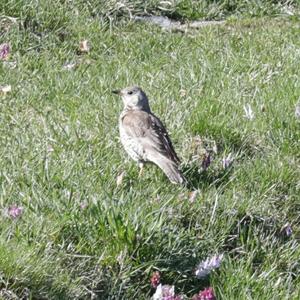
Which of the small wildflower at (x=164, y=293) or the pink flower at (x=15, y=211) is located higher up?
the pink flower at (x=15, y=211)

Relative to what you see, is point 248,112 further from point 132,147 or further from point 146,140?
point 132,147

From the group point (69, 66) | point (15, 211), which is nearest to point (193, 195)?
point (15, 211)

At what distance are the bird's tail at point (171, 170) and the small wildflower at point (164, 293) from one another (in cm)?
104

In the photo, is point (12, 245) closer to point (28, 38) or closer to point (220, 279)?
point (220, 279)

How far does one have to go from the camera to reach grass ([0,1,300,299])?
545cm

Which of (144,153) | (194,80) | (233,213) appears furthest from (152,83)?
(233,213)

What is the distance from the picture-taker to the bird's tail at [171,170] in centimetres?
628

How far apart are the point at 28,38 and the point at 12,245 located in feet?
14.7

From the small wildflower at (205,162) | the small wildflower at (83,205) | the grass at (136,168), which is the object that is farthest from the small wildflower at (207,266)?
the small wildflower at (205,162)

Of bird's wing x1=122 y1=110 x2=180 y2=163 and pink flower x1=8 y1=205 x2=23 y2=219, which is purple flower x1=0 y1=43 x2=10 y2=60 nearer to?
bird's wing x1=122 y1=110 x2=180 y2=163

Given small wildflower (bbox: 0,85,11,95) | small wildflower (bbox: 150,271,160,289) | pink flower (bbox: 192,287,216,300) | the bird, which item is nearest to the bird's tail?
the bird

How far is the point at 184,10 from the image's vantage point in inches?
437

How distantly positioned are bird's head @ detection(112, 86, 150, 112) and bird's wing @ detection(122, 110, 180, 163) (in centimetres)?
15

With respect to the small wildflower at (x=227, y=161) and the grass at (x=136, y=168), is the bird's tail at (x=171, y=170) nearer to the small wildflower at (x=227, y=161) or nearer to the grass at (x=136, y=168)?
the grass at (x=136, y=168)
